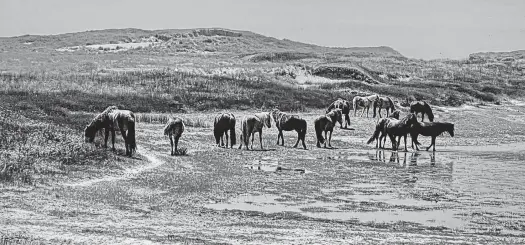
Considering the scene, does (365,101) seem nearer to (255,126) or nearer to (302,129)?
(302,129)

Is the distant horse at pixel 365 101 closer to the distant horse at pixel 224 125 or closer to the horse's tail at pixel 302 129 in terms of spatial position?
the horse's tail at pixel 302 129

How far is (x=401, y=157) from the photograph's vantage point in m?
29.3

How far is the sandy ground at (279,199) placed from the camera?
13852 mm

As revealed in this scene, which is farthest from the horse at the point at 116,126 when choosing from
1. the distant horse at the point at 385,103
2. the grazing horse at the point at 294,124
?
the distant horse at the point at 385,103

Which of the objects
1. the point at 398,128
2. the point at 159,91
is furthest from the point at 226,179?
the point at 159,91

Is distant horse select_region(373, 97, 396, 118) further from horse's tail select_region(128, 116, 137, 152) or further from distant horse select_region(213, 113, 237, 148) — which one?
horse's tail select_region(128, 116, 137, 152)

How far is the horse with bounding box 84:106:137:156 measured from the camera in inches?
950

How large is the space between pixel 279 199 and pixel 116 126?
26.0 feet

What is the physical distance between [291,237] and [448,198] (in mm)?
7580

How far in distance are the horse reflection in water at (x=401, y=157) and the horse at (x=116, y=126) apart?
29.9 feet

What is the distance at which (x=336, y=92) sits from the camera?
182ft

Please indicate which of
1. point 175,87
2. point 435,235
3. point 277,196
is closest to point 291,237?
point 435,235

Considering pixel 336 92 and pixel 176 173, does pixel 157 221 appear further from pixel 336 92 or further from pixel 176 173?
pixel 336 92

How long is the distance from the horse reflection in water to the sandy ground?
8 centimetres
